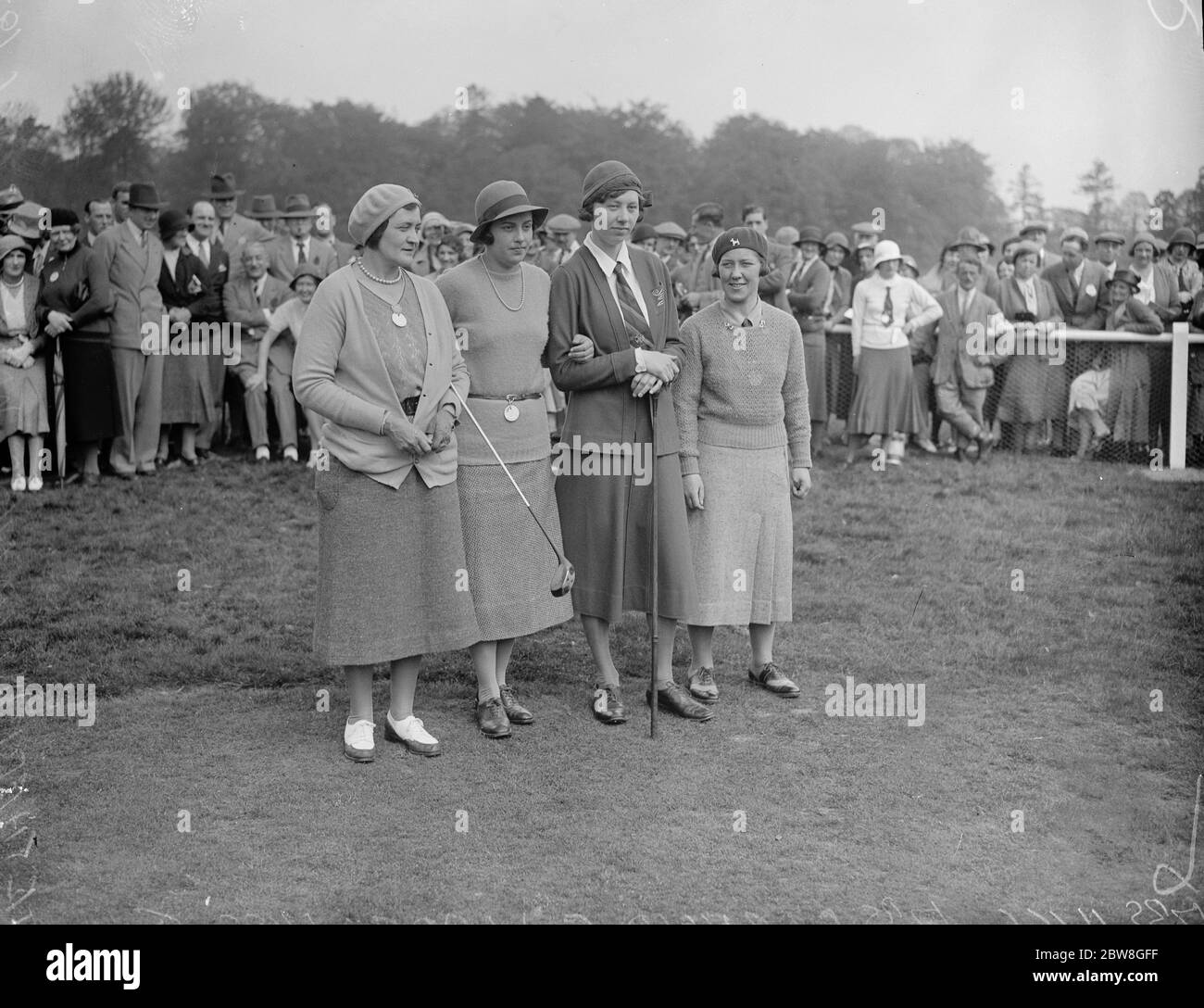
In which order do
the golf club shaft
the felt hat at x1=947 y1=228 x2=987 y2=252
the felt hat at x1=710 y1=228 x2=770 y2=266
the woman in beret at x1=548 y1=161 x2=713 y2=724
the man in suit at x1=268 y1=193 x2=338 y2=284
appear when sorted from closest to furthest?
the golf club shaft, the woman in beret at x1=548 y1=161 x2=713 y2=724, the felt hat at x1=710 y1=228 x2=770 y2=266, the man in suit at x1=268 y1=193 x2=338 y2=284, the felt hat at x1=947 y1=228 x2=987 y2=252

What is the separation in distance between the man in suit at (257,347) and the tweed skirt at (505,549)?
256 inches

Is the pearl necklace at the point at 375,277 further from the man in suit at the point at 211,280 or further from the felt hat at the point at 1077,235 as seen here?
the felt hat at the point at 1077,235

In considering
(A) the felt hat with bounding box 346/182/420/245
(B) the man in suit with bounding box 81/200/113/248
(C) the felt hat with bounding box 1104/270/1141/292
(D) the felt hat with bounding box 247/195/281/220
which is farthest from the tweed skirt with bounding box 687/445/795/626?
(D) the felt hat with bounding box 247/195/281/220

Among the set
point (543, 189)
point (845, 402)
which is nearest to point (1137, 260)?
point (845, 402)

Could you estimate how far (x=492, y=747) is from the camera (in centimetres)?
641

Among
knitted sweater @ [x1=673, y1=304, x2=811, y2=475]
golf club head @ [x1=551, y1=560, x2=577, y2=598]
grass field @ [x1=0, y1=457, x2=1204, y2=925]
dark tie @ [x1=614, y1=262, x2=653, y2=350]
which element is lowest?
grass field @ [x1=0, y1=457, x2=1204, y2=925]

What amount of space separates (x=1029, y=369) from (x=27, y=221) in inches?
356

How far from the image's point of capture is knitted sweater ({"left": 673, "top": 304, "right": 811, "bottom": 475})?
7.12 metres

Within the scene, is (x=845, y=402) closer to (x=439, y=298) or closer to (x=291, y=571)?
(x=291, y=571)

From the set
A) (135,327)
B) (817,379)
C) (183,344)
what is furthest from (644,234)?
(135,327)

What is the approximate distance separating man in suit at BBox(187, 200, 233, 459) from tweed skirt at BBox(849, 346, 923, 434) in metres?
5.70

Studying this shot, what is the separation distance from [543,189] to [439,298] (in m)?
9.57

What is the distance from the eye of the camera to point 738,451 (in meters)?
7.22

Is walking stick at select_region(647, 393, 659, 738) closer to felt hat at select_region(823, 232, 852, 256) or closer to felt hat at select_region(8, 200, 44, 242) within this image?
felt hat at select_region(8, 200, 44, 242)
